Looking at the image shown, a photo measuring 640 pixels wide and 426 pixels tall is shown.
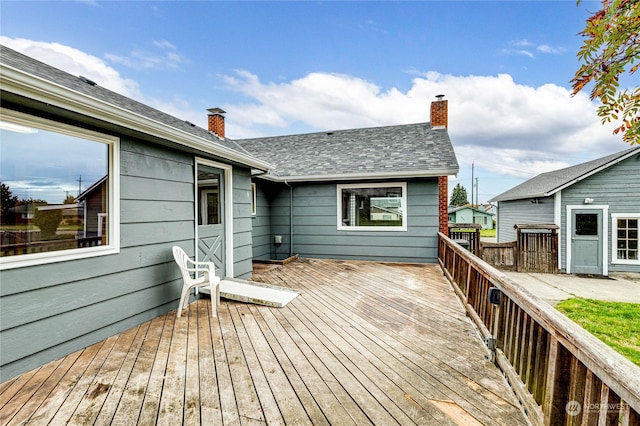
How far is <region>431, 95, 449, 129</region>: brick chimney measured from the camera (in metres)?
8.88

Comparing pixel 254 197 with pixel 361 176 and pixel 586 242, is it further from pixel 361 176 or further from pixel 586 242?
pixel 586 242

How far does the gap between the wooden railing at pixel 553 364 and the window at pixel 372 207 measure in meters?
4.34

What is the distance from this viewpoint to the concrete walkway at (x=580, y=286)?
6.56 meters

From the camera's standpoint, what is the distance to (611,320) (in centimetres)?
483

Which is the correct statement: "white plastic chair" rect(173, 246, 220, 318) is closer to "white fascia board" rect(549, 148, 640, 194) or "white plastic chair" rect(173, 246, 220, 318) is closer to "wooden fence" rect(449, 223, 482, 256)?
"wooden fence" rect(449, 223, 482, 256)

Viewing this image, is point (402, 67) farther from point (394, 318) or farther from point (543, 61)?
point (394, 318)

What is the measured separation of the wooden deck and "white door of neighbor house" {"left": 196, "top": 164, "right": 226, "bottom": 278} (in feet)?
3.56

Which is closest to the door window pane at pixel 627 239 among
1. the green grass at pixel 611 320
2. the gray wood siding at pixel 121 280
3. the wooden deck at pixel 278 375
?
the green grass at pixel 611 320

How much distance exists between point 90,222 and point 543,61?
10650 mm

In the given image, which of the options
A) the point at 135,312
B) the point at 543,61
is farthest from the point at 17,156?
the point at 543,61

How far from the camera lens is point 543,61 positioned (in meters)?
7.91

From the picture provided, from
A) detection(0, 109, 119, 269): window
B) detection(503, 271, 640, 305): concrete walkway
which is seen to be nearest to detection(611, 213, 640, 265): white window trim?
detection(503, 271, 640, 305): concrete walkway

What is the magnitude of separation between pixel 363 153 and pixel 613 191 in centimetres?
799

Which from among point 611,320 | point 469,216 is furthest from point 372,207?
point 469,216
